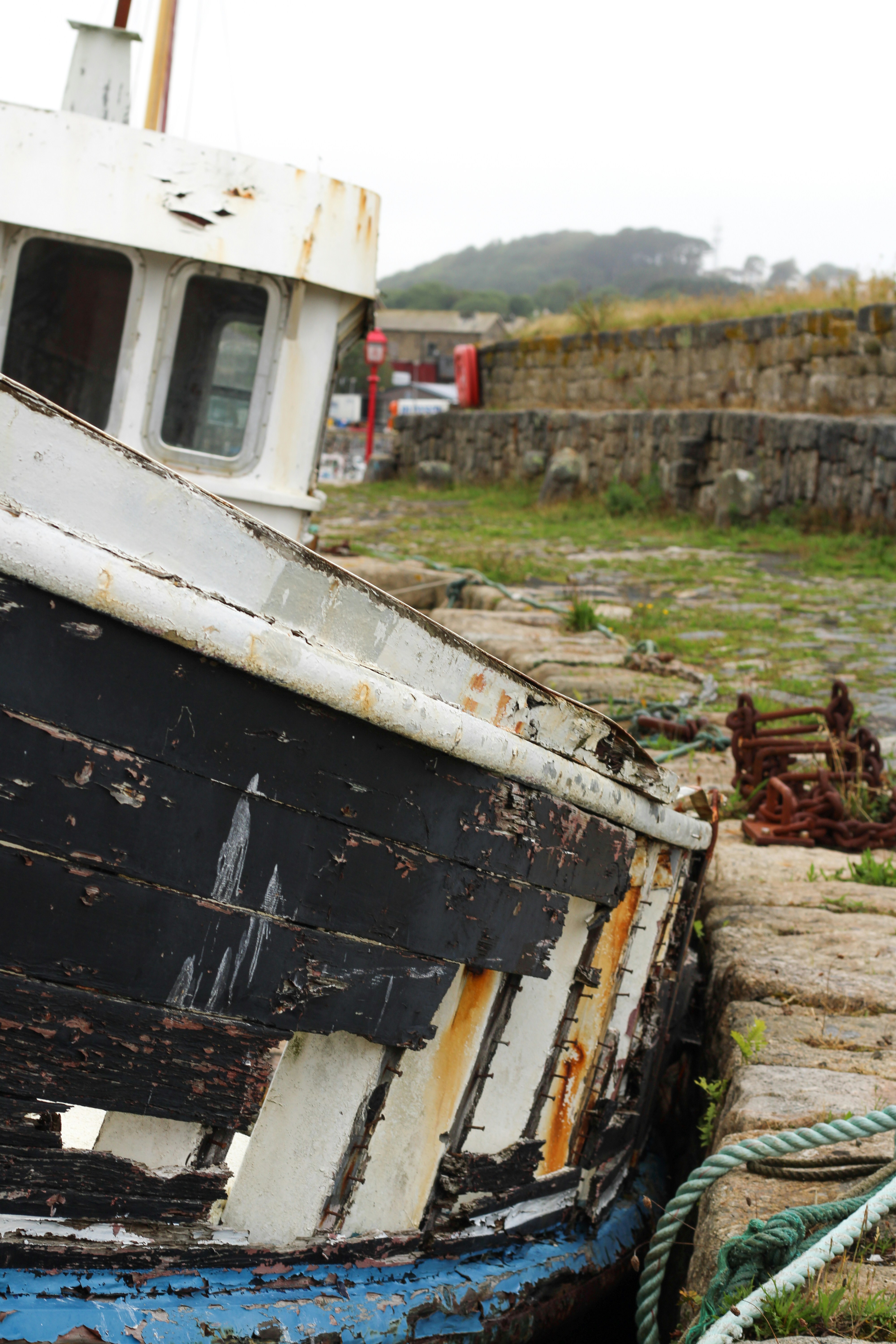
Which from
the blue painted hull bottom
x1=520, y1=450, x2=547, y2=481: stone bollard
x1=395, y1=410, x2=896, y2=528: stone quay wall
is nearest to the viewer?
the blue painted hull bottom

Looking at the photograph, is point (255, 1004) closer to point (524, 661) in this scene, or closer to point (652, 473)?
point (524, 661)

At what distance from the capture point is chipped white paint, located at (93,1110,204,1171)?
1604 mm

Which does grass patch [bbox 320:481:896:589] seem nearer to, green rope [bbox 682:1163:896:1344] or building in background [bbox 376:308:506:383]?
green rope [bbox 682:1163:896:1344]

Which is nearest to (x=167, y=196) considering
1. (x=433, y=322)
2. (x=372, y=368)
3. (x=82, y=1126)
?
(x=82, y=1126)

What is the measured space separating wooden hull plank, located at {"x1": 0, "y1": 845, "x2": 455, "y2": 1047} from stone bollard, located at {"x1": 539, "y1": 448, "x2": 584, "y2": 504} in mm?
14118

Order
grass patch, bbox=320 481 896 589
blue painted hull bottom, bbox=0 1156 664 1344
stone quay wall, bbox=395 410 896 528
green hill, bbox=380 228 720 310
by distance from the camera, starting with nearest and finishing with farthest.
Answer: blue painted hull bottom, bbox=0 1156 664 1344 < grass patch, bbox=320 481 896 589 < stone quay wall, bbox=395 410 896 528 < green hill, bbox=380 228 720 310

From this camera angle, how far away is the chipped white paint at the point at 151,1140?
160 cm

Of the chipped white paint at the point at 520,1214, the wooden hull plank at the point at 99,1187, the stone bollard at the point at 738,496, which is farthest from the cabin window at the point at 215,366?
the stone bollard at the point at 738,496

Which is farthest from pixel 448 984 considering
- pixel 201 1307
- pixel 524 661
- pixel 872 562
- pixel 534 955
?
pixel 872 562

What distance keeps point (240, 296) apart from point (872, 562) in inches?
321

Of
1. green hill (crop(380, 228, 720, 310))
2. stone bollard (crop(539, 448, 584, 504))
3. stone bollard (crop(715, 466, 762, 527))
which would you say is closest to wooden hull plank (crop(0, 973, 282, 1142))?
stone bollard (crop(715, 466, 762, 527))

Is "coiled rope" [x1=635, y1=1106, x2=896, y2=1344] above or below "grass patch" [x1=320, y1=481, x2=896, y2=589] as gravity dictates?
below

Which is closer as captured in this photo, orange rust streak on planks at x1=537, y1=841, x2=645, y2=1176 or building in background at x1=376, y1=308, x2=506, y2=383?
orange rust streak on planks at x1=537, y1=841, x2=645, y2=1176

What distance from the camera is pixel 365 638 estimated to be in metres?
1.56
